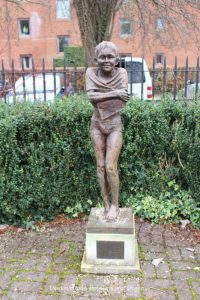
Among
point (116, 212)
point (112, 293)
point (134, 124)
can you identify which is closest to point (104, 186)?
point (116, 212)

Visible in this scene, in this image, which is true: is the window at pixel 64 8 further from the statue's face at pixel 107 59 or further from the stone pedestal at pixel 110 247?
the stone pedestal at pixel 110 247

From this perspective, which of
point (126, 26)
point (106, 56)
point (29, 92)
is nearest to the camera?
point (106, 56)

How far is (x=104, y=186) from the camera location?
3.57m

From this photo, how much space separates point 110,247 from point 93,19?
9.53 metres

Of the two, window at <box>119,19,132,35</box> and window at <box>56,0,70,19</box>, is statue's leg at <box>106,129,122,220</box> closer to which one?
window at <box>56,0,70,19</box>

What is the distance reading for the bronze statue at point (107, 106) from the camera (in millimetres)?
3232

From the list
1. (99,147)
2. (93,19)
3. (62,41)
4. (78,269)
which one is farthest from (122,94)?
(62,41)

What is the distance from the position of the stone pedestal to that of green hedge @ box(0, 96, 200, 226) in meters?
1.23

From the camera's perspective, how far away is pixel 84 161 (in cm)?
467

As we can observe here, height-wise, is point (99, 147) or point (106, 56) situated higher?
point (106, 56)

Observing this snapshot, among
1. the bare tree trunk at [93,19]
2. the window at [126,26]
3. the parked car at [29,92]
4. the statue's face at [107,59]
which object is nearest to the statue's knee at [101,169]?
the statue's face at [107,59]

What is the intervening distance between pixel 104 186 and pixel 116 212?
0.32 metres

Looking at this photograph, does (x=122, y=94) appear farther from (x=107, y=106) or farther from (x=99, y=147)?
(x=99, y=147)

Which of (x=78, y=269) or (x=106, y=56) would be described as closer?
(x=106, y=56)
